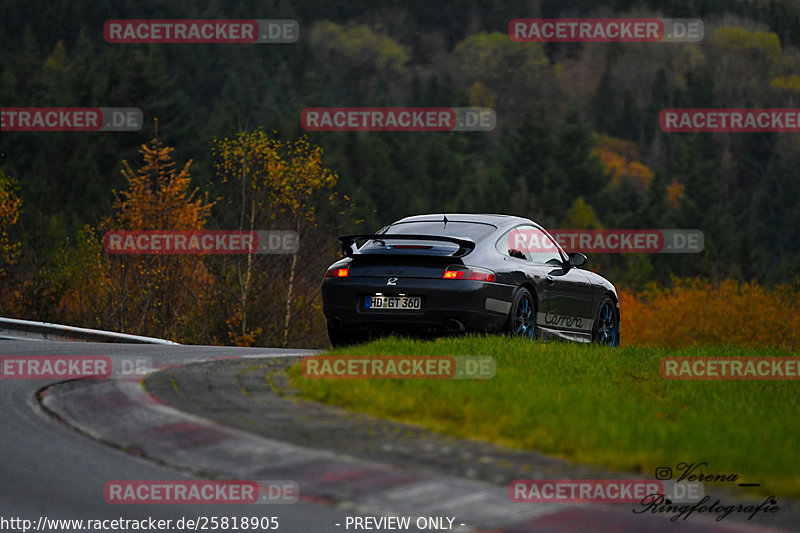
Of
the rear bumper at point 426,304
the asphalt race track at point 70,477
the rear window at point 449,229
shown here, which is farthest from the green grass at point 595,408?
the asphalt race track at point 70,477

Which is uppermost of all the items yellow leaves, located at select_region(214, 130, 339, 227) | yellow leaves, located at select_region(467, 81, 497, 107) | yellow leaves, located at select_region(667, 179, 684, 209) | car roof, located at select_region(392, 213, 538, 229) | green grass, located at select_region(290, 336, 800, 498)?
yellow leaves, located at select_region(467, 81, 497, 107)

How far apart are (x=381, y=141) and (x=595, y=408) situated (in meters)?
87.9

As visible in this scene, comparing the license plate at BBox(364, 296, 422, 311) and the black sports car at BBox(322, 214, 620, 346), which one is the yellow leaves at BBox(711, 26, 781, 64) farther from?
the license plate at BBox(364, 296, 422, 311)

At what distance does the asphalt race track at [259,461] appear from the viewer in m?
5.88

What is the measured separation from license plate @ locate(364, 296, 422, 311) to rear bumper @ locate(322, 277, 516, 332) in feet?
0.12

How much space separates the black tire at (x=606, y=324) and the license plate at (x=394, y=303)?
3532mm

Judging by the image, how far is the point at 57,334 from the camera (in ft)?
59.3

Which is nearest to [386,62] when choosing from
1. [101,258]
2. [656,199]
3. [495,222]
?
[656,199]

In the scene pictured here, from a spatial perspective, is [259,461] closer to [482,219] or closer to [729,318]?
[482,219]

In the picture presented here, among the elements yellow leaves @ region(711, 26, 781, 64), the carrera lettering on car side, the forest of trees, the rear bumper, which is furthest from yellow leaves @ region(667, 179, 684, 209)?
the rear bumper

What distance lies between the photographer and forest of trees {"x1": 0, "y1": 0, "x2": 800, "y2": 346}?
3791 cm

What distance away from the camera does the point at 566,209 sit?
330 feet

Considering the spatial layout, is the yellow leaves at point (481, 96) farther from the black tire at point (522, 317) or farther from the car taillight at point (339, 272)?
the car taillight at point (339, 272)

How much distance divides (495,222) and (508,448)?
687 cm
